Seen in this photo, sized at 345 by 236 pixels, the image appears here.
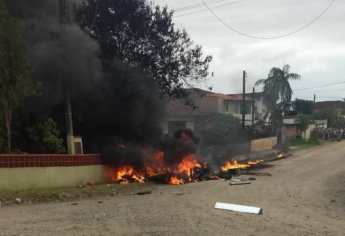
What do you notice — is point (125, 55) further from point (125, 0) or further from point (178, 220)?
point (178, 220)

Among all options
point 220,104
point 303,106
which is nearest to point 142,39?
point 220,104

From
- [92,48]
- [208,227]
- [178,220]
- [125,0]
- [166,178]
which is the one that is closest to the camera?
[208,227]

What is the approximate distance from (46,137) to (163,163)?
484 centimetres

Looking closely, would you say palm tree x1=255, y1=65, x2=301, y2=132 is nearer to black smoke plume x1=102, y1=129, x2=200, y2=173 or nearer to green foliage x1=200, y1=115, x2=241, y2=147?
green foliage x1=200, y1=115, x2=241, y2=147

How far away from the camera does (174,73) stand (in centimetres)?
1802

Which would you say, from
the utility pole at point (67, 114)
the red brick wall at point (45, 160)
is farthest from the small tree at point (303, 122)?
the utility pole at point (67, 114)

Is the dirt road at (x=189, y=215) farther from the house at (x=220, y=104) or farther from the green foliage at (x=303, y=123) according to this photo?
the green foliage at (x=303, y=123)

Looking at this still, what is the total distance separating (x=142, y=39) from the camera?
1720 centimetres

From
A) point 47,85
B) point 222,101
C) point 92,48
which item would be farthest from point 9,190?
point 222,101

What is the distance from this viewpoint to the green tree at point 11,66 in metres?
10.7

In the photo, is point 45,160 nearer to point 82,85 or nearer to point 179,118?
point 82,85

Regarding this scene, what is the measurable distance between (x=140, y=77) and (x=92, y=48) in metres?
2.77

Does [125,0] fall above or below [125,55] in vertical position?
above

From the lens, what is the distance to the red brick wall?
10.1m
